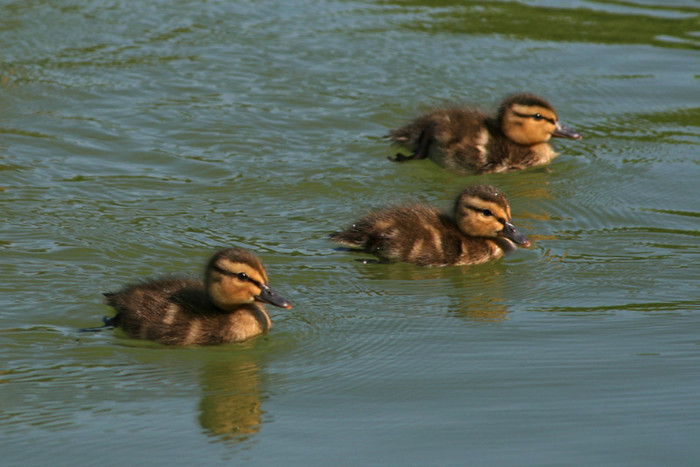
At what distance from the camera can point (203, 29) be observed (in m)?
9.95

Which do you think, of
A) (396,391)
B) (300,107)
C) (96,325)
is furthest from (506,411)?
(300,107)

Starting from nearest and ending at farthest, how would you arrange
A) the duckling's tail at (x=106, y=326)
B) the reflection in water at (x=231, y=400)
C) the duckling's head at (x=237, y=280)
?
1. the reflection in water at (x=231, y=400)
2. the duckling's head at (x=237, y=280)
3. the duckling's tail at (x=106, y=326)

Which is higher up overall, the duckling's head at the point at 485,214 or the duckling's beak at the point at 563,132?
the duckling's beak at the point at 563,132

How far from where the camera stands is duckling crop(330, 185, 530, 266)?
6227 mm

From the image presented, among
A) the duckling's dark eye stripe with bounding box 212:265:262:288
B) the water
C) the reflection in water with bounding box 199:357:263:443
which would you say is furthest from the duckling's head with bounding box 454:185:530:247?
the reflection in water with bounding box 199:357:263:443

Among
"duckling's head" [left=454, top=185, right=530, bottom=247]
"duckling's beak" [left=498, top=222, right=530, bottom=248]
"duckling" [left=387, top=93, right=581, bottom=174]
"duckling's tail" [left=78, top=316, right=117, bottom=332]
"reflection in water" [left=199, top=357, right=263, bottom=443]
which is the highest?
"duckling" [left=387, top=93, right=581, bottom=174]

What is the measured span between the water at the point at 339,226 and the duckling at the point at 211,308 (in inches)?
3.0

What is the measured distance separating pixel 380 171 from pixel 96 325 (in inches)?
110

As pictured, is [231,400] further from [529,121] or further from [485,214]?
[529,121]

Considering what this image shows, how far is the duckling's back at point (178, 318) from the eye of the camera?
5129mm

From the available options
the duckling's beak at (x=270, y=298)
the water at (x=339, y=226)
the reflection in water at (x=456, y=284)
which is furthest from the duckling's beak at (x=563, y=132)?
the duckling's beak at (x=270, y=298)

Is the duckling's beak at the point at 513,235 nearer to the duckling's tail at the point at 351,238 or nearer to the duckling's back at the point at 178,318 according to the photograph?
the duckling's tail at the point at 351,238

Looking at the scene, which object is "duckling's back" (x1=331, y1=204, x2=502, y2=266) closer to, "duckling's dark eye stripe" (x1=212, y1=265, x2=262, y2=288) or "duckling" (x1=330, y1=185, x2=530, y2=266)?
"duckling" (x1=330, y1=185, x2=530, y2=266)

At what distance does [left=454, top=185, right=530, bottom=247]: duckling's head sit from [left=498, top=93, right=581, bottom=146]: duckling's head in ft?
4.81
